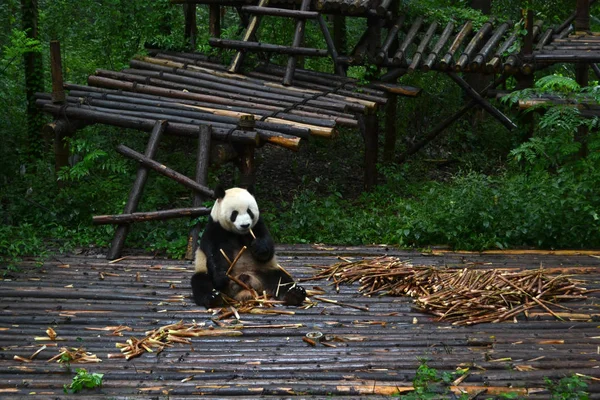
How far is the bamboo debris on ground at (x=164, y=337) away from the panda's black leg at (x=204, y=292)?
39 cm

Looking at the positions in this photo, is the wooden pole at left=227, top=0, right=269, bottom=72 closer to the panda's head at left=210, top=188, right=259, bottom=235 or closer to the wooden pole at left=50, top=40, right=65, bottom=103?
the wooden pole at left=50, top=40, right=65, bottom=103

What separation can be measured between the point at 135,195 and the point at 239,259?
262cm

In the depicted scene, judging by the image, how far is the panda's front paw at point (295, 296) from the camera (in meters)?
6.36

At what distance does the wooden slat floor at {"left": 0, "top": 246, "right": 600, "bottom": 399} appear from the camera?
190 inches

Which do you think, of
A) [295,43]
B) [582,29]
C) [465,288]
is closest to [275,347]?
[465,288]

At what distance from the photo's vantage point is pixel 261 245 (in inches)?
251

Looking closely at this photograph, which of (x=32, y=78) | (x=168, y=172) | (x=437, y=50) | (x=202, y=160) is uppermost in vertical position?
(x=437, y=50)

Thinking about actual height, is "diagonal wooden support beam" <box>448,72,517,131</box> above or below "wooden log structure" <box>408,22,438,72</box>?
below

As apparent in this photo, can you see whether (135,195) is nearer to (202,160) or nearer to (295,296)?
(202,160)

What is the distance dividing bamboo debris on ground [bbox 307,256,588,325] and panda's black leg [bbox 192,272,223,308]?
111 cm

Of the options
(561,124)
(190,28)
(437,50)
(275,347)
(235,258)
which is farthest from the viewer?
(190,28)

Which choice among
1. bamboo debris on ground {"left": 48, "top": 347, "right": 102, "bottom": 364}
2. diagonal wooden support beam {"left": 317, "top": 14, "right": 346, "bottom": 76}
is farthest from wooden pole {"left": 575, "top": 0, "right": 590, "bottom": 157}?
bamboo debris on ground {"left": 48, "top": 347, "right": 102, "bottom": 364}

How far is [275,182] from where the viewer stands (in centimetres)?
1223

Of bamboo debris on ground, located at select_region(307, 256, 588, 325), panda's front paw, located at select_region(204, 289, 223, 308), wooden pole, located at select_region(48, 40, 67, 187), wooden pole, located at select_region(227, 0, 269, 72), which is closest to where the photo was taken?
bamboo debris on ground, located at select_region(307, 256, 588, 325)
